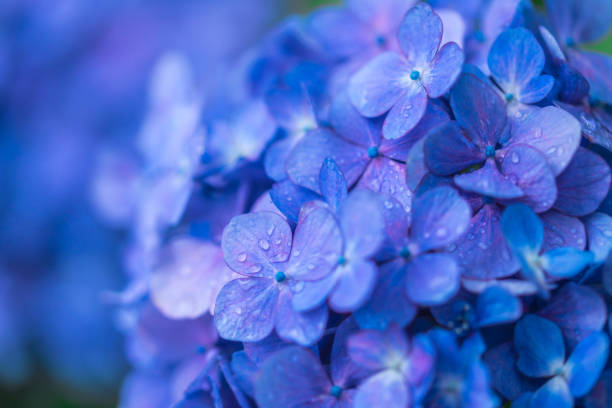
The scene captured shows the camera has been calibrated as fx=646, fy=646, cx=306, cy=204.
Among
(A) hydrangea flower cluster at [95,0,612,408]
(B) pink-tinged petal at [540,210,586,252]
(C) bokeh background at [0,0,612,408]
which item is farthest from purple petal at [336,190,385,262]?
(C) bokeh background at [0,0,612,408]

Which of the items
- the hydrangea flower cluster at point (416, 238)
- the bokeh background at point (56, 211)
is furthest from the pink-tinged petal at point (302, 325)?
the bokeh background at point (56, 211)

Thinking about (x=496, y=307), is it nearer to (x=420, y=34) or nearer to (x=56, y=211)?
(x=420, y=34)

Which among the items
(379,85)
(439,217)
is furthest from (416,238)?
(379,85)

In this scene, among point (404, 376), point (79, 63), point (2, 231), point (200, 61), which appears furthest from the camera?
point (200, 61)

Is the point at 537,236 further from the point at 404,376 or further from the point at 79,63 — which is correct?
the point at 79,63

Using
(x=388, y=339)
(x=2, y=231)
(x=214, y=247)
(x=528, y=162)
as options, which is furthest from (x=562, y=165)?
(x=2, y=231)

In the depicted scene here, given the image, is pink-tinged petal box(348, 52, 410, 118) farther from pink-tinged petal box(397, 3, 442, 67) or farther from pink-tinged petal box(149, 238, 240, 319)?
pink-tinged petal box(149, 238, 240, 319)
